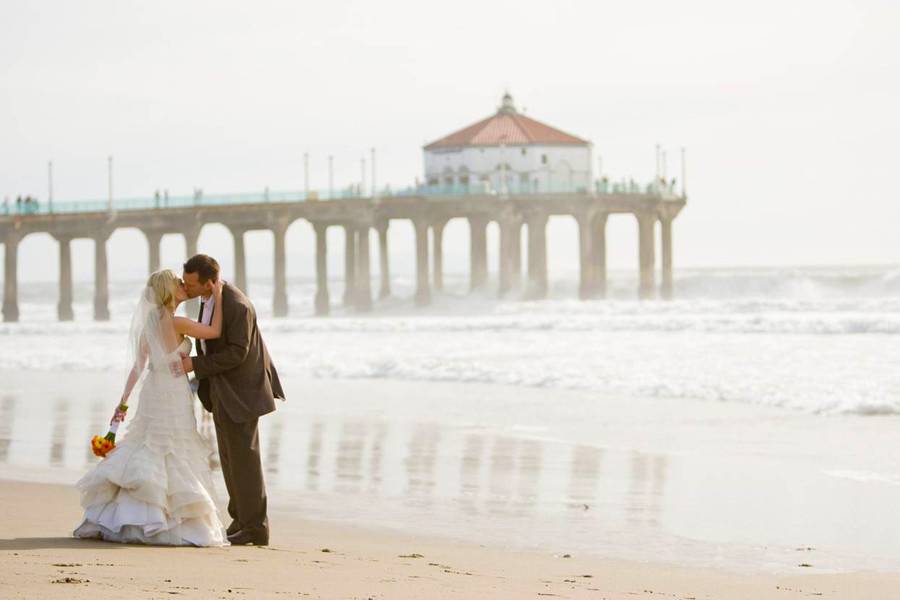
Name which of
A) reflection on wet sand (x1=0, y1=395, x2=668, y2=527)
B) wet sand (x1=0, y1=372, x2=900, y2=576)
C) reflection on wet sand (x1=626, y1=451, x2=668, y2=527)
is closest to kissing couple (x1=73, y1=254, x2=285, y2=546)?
wet sand (x1=0, y1=372, x2=900, y2=576)

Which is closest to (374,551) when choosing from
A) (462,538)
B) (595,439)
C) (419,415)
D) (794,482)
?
(462,538)

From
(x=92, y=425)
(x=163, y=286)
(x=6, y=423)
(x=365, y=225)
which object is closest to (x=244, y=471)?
(x=163, y=286)

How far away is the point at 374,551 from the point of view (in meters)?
7.51

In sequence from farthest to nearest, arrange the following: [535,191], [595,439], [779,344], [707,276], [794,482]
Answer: [707,276]
[535,191]
[779,344]
[595,439]
[794,482]

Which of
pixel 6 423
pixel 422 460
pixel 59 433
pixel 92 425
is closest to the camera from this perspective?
pixel 422 460

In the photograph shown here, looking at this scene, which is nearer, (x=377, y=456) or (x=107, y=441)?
(x=107, y=441)

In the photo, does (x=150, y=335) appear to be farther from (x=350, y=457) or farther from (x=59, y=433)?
(x=59, y=433)

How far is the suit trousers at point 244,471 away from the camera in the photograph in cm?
754

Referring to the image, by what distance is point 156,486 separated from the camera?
23.7ft

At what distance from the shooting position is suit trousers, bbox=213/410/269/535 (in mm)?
7543

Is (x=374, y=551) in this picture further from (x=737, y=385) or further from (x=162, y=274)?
(x=737, y=385)

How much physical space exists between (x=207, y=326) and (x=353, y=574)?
1.61 m

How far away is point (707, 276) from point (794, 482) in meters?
79.6

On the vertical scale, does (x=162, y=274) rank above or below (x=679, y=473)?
above
